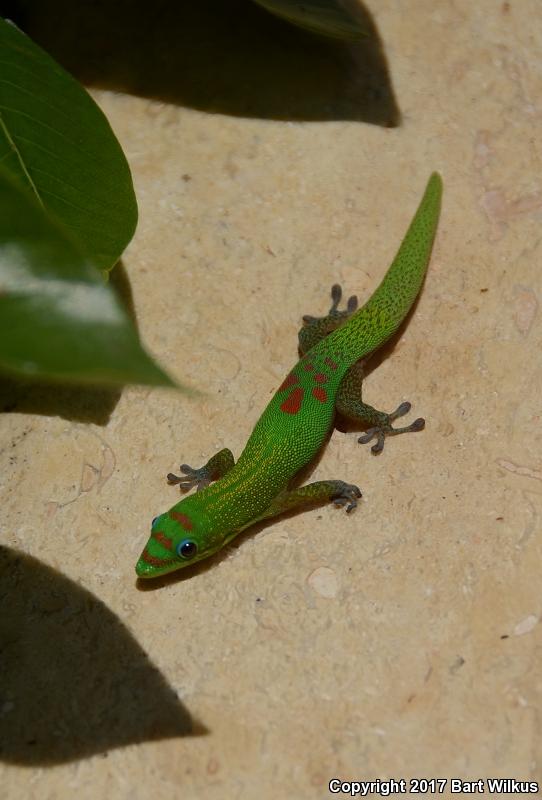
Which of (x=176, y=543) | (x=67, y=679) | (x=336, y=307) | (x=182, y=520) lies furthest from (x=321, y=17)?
(x=67, y=679)

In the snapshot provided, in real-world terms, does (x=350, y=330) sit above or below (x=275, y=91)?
below

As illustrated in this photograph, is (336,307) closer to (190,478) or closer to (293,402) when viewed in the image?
(293,402)

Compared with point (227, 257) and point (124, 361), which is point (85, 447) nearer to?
point (227, 257)

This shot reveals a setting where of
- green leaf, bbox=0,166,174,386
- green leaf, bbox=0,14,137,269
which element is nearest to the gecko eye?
green leaf, bbox=0,14,137,269

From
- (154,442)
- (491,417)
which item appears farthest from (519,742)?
(154,442)

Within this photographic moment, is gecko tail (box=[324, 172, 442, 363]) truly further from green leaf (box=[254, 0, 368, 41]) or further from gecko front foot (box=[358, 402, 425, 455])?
green leaf (box=[254, 0, 368, 41])

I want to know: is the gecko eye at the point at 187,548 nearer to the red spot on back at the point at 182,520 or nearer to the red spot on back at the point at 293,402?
the red spot on back at the point at 182,520
